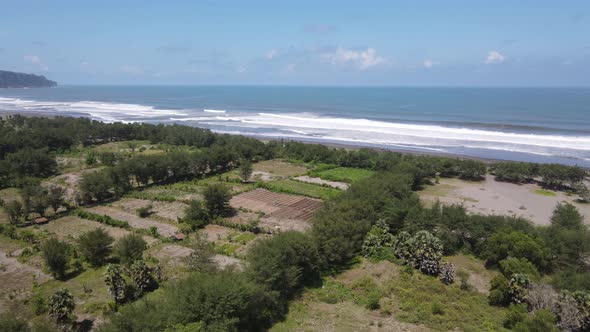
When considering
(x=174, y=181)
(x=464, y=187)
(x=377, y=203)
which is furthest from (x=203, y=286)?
(x=464, y=187)

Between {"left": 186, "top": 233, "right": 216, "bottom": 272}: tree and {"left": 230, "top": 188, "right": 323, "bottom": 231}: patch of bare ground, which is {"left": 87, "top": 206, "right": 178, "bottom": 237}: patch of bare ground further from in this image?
{"left": 186, "top": 233, "right": 216, "bottom": 272}: tree

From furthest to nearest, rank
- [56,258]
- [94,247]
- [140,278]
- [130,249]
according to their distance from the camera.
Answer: [94,247]
[130,249]
[56,258]
[140,278]

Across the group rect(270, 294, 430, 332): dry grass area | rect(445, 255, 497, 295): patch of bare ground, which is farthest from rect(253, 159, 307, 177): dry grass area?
rect(270, 294, 430, 332): dry grass area

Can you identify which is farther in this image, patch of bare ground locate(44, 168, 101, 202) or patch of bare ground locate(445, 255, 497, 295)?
patch of bare ground locate(44, 168, 101, 202)

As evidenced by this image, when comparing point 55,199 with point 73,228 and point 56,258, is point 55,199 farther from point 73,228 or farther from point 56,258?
point 56,258

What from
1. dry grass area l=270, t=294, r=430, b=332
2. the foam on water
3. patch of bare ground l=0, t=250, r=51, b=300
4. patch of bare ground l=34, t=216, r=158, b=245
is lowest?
patch of bare ground l=0, t=250, r=51, b=300

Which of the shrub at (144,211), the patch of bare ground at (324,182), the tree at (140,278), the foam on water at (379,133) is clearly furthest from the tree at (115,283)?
the foam on water at (379,133)

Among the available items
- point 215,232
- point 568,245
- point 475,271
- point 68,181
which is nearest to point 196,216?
point 215,232
